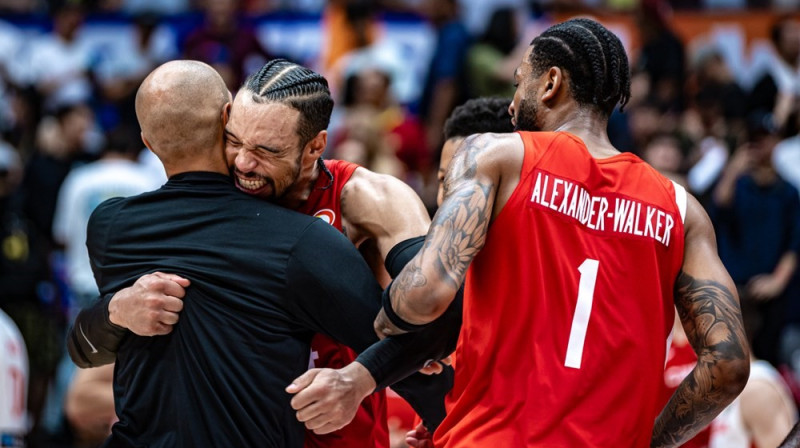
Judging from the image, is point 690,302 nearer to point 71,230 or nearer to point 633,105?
point 71,230

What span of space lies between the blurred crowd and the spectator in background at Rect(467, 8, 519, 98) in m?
0.02

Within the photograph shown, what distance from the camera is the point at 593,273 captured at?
11.2 ft

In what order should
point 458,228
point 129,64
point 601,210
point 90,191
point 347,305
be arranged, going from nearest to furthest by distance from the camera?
point 458,228, point 601,210, point 347,305, point 90,191, point 129,64

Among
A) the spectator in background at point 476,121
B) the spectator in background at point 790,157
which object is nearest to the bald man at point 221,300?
the spectator in background at point 476,121

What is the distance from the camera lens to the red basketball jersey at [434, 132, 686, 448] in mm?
3391

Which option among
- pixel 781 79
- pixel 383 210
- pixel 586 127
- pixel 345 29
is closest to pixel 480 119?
pixel 383 210

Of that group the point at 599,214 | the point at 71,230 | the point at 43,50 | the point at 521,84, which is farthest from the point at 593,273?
the point at 43,50

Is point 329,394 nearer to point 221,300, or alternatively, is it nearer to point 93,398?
point 221,300

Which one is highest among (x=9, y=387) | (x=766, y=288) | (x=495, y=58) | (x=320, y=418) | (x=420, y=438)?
(x=320, y=418)

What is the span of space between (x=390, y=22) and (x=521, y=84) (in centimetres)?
853

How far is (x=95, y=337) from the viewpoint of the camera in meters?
4.03

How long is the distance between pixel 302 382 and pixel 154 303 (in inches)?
21.9

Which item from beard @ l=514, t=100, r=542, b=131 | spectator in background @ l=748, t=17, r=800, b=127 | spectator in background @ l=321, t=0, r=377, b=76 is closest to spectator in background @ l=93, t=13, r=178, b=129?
spectator in background @ l=321, t=0, r=377, b=76

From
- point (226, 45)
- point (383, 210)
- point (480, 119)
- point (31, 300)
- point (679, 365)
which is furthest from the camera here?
point (226, 45)
